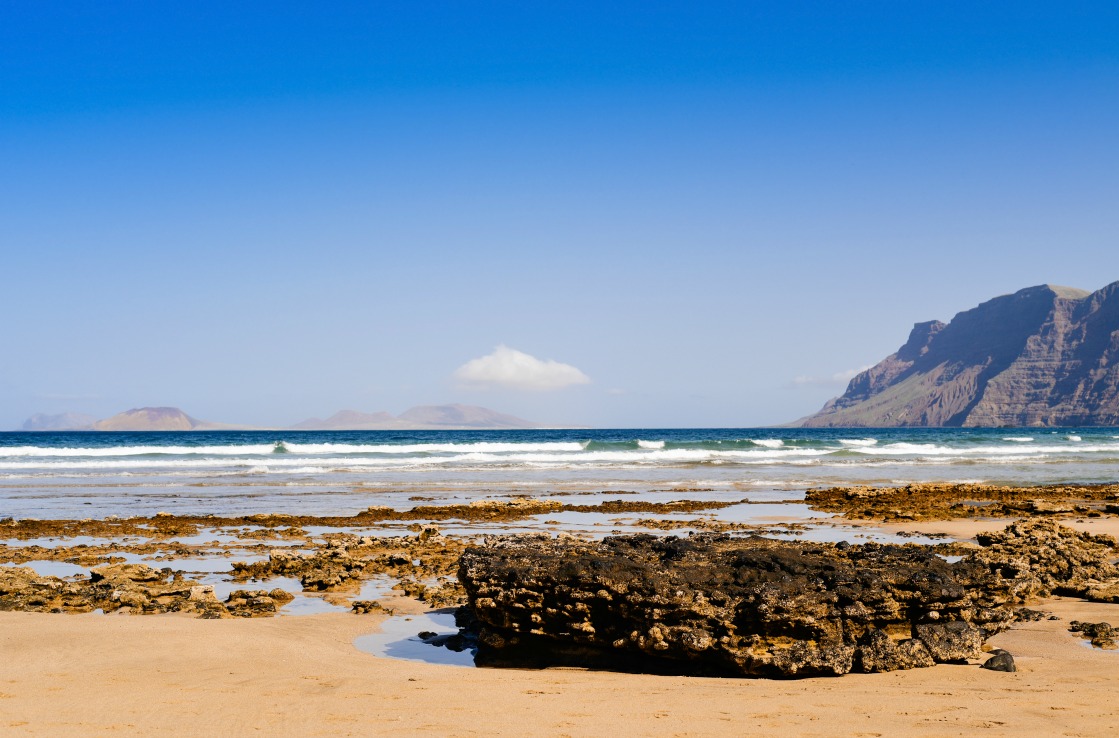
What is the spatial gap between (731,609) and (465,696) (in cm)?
219

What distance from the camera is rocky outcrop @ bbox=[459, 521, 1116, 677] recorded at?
255 inches

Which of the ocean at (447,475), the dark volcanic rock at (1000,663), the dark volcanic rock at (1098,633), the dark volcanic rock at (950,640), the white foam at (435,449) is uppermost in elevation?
the dark volcanic rock at (950,640)

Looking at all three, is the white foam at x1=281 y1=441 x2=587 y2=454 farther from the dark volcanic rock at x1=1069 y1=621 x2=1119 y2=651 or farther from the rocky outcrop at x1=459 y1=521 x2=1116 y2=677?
the dark volcanic rock at x1=1069 y1=621 x2=1119 y2=651

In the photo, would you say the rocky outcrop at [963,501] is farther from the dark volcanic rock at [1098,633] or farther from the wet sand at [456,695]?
the wet sand at [456,695]

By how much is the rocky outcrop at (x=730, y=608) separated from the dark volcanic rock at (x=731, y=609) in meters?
0.01

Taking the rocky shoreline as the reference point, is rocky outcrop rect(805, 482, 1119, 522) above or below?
below

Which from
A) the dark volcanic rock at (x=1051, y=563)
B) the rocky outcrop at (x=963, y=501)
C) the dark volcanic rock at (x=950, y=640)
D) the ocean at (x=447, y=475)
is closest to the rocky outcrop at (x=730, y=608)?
the dark volcanic rock at (x=950, y=640)

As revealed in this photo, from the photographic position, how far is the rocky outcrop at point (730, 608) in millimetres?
6477

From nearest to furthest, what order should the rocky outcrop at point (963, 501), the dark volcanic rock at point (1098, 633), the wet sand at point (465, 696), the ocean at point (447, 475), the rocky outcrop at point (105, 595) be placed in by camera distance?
the wet sand at point (465, 696), the dark volcanic rock at point (1098, 633), the rocky outcrop at point (105, 595), the rocky outcrop at point (963, 501), the ocean at point (447, 475)

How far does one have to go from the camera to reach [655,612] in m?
6.61

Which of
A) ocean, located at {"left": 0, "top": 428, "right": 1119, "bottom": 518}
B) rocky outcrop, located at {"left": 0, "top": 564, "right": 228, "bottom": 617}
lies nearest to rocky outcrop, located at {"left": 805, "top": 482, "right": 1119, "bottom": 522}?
ocean, located at {"left": 0, "top": 428, "right": 1119, "bottom": 518}

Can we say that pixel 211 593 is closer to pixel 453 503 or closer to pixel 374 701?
pixel 374 701

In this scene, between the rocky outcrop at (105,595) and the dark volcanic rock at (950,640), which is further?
the rocky outcrop at (105,595)

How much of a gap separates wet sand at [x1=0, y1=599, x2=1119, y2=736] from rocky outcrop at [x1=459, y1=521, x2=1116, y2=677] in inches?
8.6
